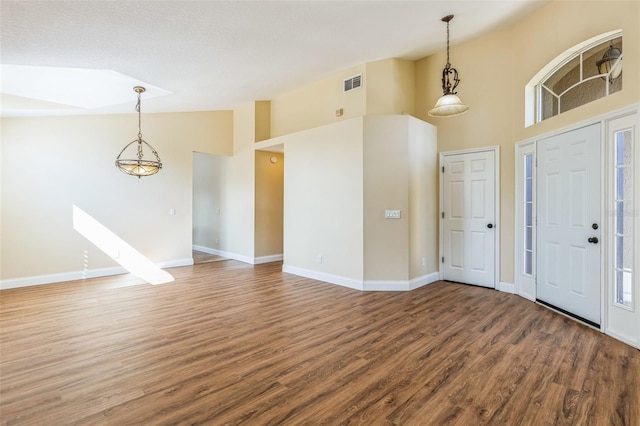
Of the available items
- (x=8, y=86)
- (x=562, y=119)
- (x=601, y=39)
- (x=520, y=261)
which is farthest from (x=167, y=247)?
(x=601, y=39)

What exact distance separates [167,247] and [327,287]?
12.3 feet

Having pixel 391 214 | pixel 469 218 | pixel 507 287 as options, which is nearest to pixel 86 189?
pixel 391 214

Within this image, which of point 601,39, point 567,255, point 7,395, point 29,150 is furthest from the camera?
point 29,150

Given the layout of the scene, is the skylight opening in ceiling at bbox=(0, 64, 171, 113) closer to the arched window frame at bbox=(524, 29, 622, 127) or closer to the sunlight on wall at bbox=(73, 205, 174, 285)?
the sunlight on wall at bbox=(73, 205, 174, 285)

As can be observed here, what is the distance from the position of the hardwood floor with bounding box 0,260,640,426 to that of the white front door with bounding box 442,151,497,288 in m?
0.80

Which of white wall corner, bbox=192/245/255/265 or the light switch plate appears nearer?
the light switch plate

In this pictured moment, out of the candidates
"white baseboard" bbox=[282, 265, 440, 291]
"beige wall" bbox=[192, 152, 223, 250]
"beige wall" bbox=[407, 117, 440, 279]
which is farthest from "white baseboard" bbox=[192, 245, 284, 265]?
"beige wall" bbox=[407, 117, 440, 279]

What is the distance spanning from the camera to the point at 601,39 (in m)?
3.37

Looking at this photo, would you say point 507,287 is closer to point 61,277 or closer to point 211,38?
point 211,38

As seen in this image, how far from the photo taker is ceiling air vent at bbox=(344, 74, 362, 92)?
5.27 m

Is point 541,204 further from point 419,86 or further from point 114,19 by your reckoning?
point 114,19

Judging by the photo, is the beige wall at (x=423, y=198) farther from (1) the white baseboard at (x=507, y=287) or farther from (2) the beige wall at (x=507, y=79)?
(1) the white baseboard at (x=507, y=287)

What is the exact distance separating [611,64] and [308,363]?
435 cm

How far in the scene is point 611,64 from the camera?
3273 mm
